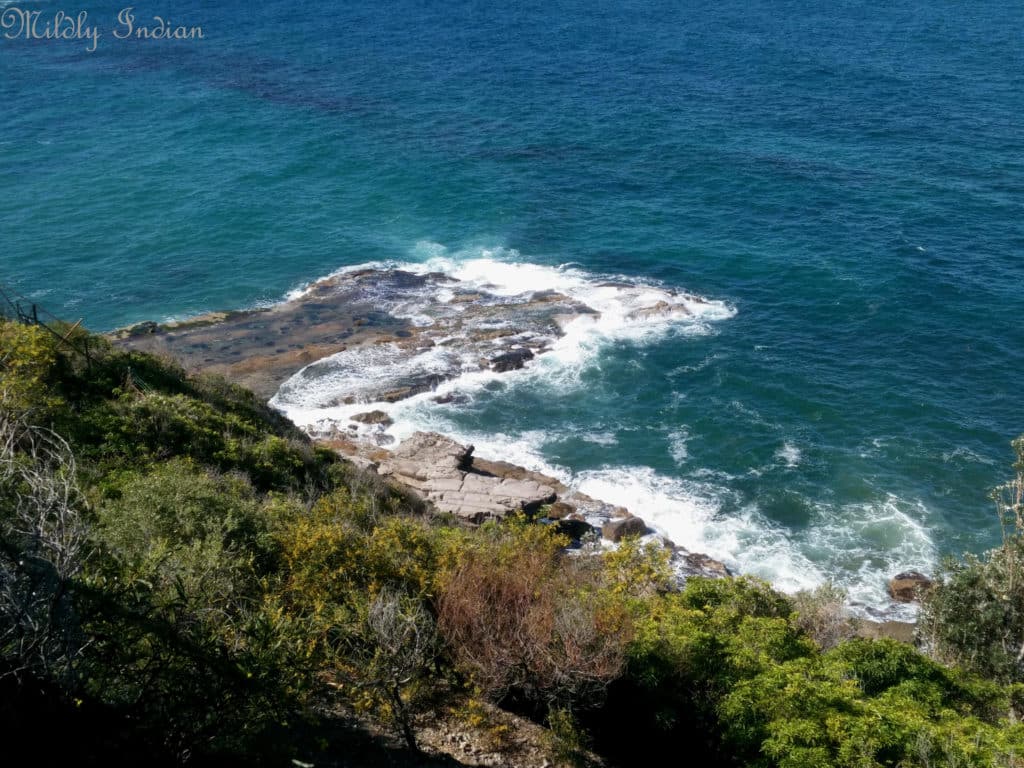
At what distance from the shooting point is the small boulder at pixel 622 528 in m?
42.9

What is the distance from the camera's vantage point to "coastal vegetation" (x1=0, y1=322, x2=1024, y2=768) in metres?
14.1

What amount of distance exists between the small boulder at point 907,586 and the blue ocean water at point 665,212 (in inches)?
32.8

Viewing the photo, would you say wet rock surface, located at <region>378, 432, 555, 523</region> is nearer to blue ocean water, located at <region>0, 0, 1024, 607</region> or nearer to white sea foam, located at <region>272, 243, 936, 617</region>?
white sea foam, located at <region>272, 243, 936, 617</region>

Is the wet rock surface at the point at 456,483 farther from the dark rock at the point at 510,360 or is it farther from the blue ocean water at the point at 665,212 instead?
the dark rock at the point at 510,360

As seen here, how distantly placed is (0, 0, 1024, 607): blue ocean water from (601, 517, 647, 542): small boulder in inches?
81.2

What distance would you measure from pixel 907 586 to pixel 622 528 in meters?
13.8

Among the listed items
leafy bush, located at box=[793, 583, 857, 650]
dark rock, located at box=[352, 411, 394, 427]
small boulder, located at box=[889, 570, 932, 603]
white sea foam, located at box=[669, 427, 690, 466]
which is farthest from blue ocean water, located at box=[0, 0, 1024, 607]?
leafy bush, located at box=[793, 583, 857, 650]

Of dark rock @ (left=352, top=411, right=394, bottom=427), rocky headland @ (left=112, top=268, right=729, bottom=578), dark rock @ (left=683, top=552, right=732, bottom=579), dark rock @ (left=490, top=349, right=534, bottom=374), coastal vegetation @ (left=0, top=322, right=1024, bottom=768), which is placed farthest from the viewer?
dark rock @ (left=490, top=349, right=534, bottom=374)

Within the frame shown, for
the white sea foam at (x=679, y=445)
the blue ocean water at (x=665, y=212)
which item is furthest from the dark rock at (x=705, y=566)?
the white sea foam at (x=679, y=445)

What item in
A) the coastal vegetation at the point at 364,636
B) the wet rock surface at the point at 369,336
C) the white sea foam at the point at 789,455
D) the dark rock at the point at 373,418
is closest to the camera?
the coastal vegetation at the point at 364,636

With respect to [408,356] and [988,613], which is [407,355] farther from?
[988,613]

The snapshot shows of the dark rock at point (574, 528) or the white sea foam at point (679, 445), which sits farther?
the white sea foam at point (679, 445)

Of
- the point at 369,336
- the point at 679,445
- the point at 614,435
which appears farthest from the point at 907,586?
the point at 369,336

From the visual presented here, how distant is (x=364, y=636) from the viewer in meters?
18.2
